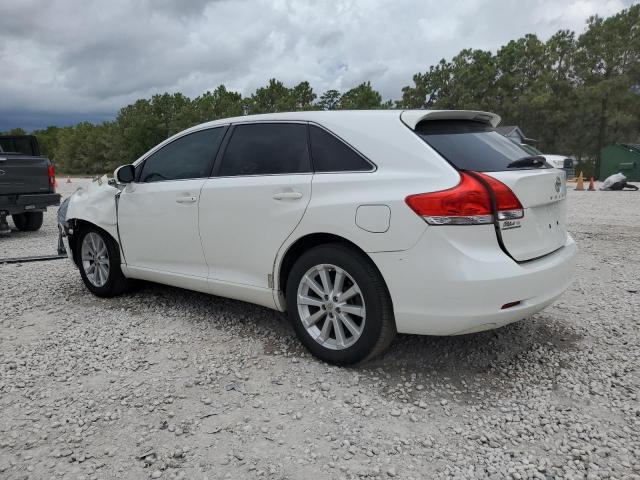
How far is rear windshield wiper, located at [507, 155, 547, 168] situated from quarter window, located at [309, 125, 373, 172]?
890 millimetres

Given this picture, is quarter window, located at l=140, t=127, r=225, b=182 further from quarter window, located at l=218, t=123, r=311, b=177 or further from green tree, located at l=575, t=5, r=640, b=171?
green tree, located at l=575, t=5, r=640, b=171

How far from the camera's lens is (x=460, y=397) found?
9.70 feet

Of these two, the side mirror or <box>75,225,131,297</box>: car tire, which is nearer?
the side mirror

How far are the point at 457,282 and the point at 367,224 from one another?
0.61 m

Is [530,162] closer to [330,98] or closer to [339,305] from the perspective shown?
[339,305]

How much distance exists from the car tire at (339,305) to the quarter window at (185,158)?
4.35ft

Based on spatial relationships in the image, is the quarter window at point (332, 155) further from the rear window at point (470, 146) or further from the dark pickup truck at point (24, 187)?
the dark pickup truck at point (24, 187)

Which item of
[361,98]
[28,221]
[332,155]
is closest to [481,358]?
[332,155]

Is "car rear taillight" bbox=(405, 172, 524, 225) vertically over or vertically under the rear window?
under

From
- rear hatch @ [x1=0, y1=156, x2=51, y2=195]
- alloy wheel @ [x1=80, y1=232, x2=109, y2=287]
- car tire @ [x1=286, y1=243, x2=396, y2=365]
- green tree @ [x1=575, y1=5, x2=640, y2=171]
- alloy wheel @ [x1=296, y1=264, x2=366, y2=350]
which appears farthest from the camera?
green tree @ [x1=575, y1=5, x2=640, y2=171]

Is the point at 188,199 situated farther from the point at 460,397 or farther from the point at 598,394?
the point at 598,394

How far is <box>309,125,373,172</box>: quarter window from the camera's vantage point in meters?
3.17

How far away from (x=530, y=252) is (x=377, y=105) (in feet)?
171

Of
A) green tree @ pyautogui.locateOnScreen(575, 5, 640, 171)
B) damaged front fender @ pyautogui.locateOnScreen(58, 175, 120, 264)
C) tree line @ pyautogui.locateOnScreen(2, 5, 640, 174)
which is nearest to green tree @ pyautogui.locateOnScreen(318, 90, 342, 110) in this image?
tree line @ pyautogui.locateOnScreen(2, 5, 640, 174)
